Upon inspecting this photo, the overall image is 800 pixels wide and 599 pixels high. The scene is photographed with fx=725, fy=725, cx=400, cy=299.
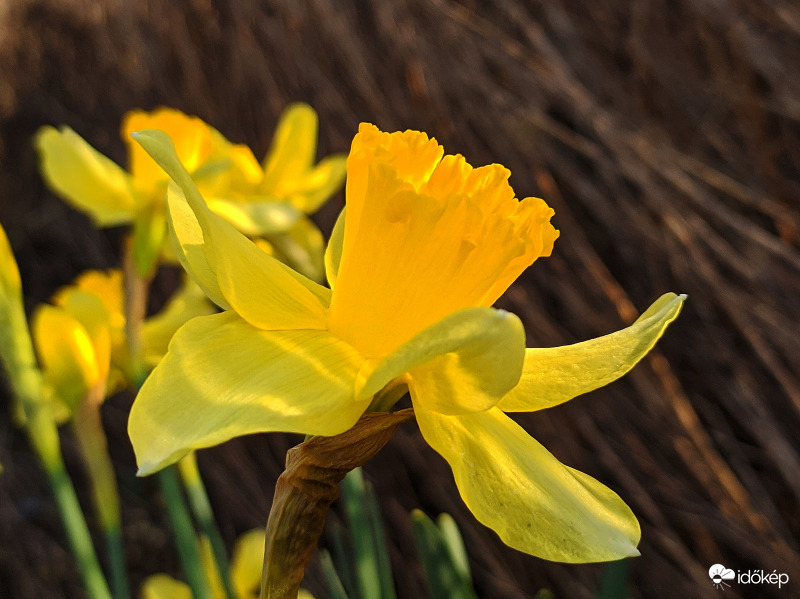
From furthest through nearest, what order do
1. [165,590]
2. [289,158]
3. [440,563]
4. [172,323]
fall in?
[289,158]
[165,590]
[172,323]
[440,563]

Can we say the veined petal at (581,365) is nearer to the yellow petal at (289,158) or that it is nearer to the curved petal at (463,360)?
the curved petal at (463,360)

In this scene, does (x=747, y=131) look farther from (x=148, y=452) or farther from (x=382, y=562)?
(x=148, y=452)

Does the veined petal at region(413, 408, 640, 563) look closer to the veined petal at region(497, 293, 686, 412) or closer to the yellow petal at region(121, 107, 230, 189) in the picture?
the veined petal at region(497, 293, 686, 412)

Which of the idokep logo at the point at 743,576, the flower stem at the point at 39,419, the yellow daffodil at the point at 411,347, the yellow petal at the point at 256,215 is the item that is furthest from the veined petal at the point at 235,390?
the idokep logo at the point at 743,576

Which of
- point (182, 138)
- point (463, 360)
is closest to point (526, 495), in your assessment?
point (463, 360)

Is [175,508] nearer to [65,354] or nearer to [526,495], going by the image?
[65,354]

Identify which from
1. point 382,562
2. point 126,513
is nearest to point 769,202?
point 382,562

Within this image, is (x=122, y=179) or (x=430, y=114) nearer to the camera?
(x=122, y=179)
